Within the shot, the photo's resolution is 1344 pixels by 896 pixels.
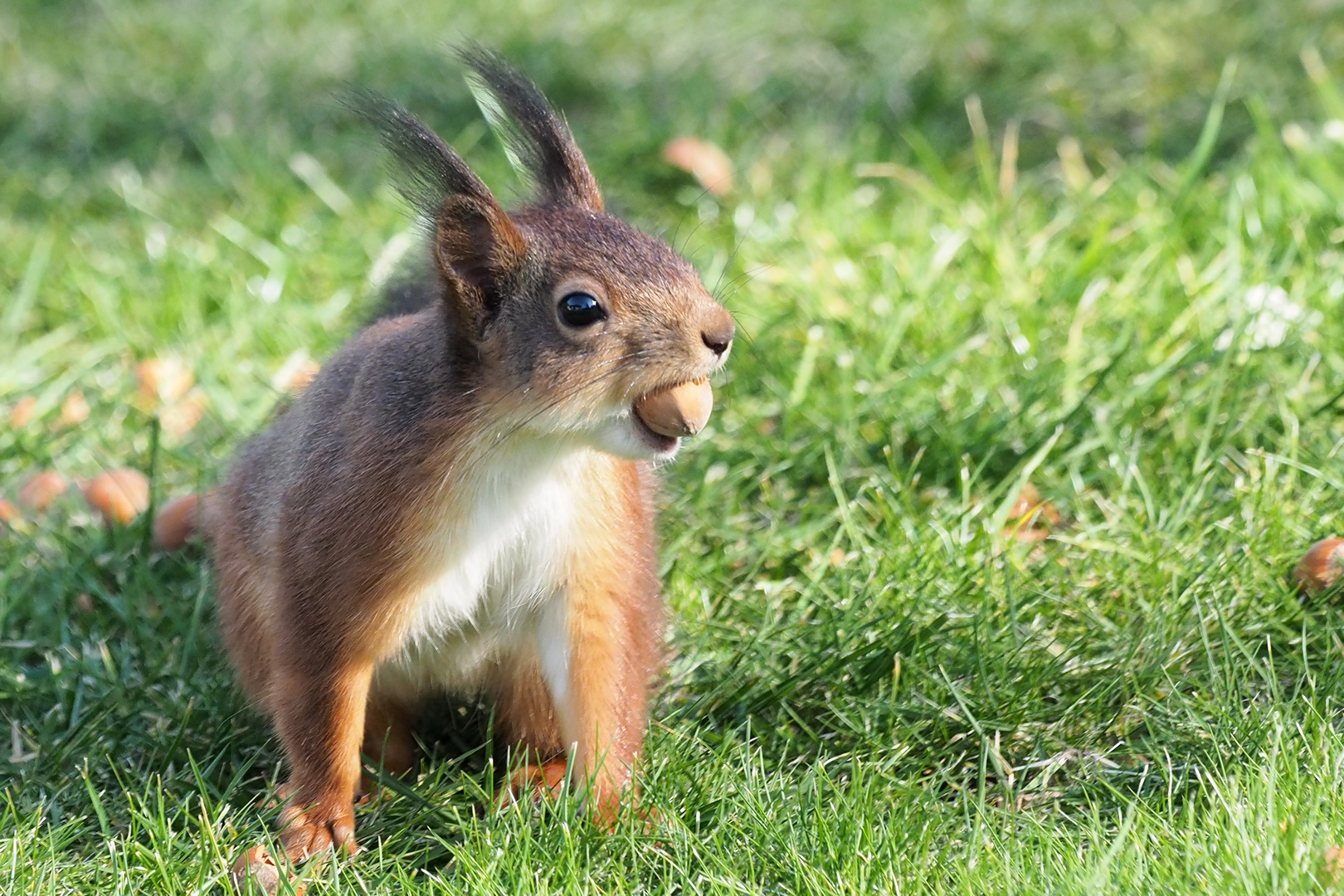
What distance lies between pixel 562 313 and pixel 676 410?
212 millimetres

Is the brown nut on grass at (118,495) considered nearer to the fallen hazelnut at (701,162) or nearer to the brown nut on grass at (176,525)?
the brown nut on grass at (176,525)

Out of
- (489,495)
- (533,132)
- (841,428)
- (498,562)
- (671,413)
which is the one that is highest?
(533,132)

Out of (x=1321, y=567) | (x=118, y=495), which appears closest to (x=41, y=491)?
(x=118, y=495)

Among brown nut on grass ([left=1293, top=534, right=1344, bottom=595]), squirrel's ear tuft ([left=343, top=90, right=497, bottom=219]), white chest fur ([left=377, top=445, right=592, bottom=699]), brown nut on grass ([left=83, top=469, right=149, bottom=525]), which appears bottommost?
brown nut on grass ([left=83, top=469, right=149, bottom=525])

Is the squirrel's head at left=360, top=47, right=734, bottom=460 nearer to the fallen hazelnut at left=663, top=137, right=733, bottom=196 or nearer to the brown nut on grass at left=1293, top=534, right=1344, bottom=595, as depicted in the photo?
the brown nut on grass at left=1293, top=534, right=1344, bottom=595

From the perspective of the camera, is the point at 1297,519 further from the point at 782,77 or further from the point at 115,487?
the point at 782,77

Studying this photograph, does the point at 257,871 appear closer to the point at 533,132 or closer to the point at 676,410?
the point at 676,410

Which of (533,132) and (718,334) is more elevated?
(533,132)

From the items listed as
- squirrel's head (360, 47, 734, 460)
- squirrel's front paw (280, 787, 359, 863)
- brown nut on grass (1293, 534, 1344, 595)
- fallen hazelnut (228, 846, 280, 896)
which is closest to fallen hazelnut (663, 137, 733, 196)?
brown nut on grass (1293, 534, 1344, 595)

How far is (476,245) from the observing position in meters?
2.25

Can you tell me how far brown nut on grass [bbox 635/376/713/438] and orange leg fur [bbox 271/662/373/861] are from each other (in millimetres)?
592

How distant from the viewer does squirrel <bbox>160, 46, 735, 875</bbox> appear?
2.20 m

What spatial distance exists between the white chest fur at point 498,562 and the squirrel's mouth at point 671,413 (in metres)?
0.17

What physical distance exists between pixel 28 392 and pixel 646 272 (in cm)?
233
